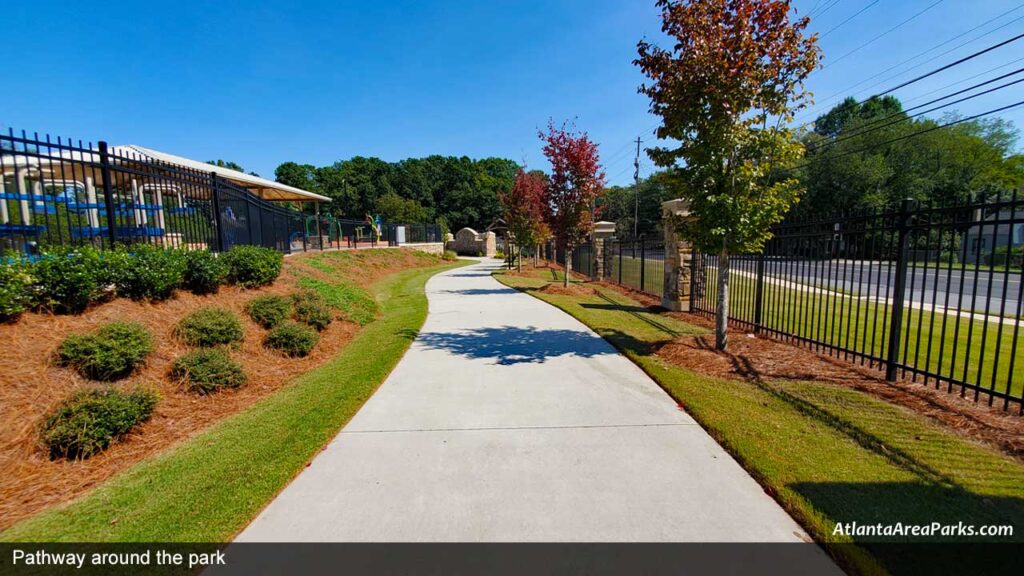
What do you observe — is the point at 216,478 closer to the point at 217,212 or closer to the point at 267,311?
the point at 267,311

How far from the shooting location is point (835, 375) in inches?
199

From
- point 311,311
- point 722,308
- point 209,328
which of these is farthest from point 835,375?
point 311,311

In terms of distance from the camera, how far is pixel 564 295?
41.9 feet

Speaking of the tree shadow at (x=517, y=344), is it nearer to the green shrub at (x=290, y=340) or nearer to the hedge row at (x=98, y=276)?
the green shrub at (x=290, y=340)

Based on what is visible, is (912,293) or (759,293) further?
(759,293)

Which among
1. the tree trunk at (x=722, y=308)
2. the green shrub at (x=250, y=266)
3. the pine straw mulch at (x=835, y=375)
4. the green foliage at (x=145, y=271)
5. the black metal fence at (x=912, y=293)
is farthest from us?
the green shrub at (x=250, y=266)

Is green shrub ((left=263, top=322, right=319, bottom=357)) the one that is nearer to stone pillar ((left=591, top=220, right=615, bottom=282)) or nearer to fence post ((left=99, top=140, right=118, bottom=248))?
fence post ((left=99, top=140, right=118, bottom=248))

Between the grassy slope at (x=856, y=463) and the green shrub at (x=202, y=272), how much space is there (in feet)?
21.8

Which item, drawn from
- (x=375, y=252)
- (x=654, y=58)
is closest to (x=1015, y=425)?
(x=654, y=58)

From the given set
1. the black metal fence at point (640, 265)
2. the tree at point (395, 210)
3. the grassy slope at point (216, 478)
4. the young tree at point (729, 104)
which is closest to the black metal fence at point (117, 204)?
the grassy slope at point (216, 478)

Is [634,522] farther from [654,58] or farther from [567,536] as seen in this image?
[654,58]

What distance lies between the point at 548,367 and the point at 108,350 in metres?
4.80

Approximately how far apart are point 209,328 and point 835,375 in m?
7.69

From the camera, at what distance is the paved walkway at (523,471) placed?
8.61 ft
